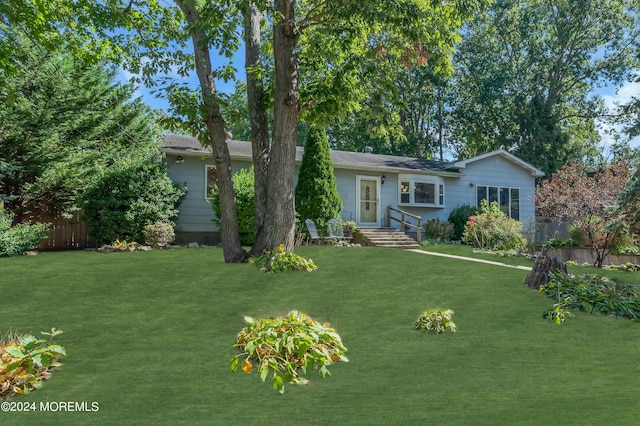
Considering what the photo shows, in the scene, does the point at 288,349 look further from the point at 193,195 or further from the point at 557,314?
the point at 193,195

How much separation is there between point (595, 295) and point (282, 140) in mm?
7015

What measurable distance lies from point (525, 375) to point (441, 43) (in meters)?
9.74

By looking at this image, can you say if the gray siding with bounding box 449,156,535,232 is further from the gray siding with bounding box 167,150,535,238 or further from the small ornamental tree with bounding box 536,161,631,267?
the small ornamental tree with bounding box 536,161,631,267

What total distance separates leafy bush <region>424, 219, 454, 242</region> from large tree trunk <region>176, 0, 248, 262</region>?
38.8 ft

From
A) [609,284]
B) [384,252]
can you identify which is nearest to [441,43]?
[384,252]

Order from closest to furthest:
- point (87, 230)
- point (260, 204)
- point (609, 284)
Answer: point (609, 284)
point (260, 204)
point (87, 230)

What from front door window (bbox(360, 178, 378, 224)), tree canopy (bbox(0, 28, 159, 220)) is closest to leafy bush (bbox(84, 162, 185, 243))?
tree canopy (bbox(0, 28, 159, 220))

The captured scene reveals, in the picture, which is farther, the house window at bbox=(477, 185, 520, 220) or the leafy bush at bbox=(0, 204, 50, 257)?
the house window at bbox=(477, 185, 520, 220)

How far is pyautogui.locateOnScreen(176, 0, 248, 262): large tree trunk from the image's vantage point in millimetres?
11492

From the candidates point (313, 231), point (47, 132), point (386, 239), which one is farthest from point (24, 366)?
point (386, 239)

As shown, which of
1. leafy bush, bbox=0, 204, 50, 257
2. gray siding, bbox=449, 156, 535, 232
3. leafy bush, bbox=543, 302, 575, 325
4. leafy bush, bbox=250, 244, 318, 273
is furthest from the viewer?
gray siding, bbox=449, 156, 535, 232

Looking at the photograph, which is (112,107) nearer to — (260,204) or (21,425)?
(260,204)

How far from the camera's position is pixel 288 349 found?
15.8 ft

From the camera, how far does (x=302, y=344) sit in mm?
4797
